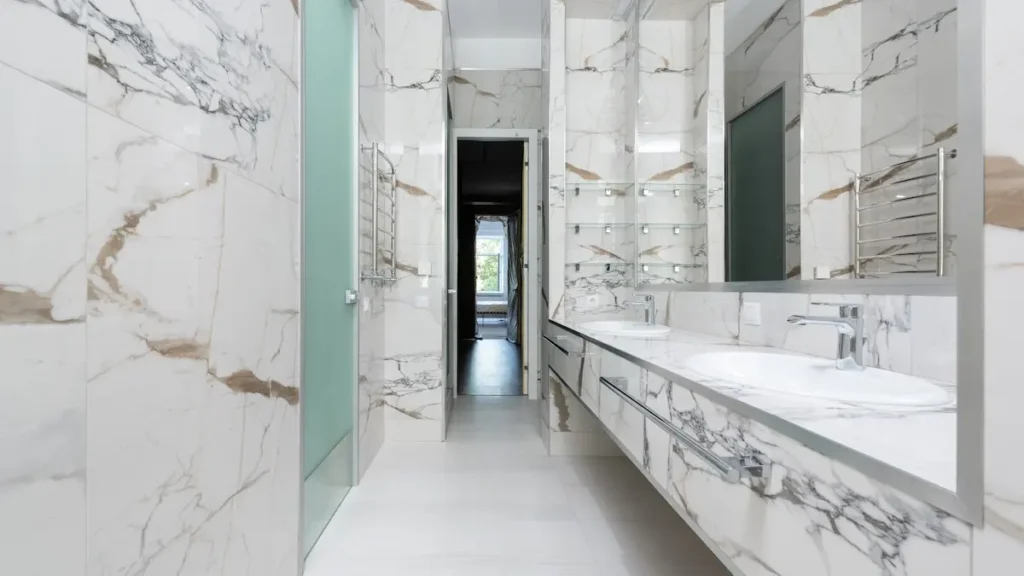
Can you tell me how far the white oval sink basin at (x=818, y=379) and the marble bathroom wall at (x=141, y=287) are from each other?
1.12m

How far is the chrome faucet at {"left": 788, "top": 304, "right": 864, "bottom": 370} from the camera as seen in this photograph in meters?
1.12

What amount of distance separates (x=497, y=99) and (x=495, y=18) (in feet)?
2.10

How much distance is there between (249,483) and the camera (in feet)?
4.02

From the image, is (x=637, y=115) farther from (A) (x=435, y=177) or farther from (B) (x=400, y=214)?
(B) (x=400, y=214)

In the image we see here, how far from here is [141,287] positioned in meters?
0.84

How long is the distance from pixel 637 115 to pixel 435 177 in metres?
1.30

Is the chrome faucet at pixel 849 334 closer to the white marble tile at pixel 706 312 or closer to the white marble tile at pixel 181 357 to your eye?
the white marble tile at pixel 706 312

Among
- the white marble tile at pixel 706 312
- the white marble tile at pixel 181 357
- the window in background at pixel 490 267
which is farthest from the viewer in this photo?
the window in background at pixel 490 267

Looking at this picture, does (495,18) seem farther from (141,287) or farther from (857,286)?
(141,287)

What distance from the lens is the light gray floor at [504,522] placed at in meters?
1.67

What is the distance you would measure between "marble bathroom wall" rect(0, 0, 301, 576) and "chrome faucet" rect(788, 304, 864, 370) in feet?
4.62

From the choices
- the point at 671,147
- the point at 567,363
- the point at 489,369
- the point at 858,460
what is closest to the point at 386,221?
the point at 567,363

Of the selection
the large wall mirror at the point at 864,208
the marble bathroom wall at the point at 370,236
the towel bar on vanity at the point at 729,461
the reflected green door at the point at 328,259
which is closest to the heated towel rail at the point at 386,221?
the marble bathroom wall at the point at 370,236

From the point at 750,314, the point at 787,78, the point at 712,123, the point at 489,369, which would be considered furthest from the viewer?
the point at 489,369
